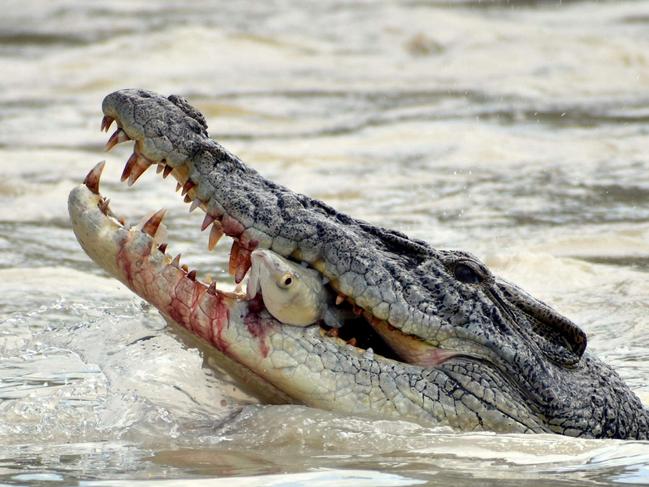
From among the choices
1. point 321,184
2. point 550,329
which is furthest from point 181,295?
point 321,184

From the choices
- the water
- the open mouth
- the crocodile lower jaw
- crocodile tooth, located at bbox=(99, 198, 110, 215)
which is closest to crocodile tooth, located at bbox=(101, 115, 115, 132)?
the open mouth

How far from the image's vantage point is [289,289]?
14.2 ft

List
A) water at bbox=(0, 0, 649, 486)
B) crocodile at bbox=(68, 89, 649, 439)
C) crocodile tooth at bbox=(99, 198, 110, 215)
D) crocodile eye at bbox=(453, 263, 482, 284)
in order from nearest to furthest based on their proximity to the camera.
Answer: water at bbox=(0, 0, 649, 486)
crocodile at bbox=(68, 89, 649, 439)
crocodile tooth at bbox=(99, 198, 110, 215)
crocodile eye at bbox=(453, 263, 482, 284)

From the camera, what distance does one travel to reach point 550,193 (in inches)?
401

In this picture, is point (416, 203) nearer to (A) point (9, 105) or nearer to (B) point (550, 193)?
(B) point (550, 193)

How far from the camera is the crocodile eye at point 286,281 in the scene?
430 cm

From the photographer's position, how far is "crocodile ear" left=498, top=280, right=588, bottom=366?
470 cm

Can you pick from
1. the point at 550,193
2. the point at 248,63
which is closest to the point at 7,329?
the point at 550,193

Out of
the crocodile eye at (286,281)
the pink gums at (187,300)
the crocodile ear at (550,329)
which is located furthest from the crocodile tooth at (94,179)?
the crocodile ear at (550,329)

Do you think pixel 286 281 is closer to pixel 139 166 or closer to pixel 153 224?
pixel 153 224

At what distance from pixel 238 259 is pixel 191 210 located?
229 mm

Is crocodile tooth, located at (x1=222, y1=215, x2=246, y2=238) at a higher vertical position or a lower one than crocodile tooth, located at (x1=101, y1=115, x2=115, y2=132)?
lower

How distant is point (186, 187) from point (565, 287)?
3566mm

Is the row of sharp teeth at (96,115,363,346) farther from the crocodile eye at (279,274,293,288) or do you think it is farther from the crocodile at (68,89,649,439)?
the crocodile eye at (279,274,293,288)
